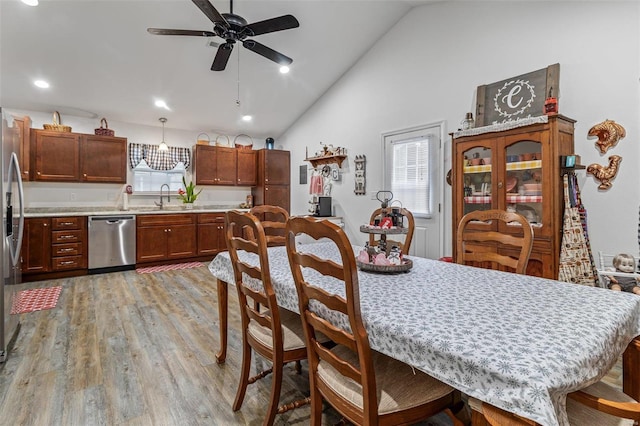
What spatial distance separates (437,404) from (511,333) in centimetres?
41

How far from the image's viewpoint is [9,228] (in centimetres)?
240

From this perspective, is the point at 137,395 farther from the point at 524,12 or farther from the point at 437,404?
the point at 524,12

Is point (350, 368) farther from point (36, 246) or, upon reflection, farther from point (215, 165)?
point (215, 165)

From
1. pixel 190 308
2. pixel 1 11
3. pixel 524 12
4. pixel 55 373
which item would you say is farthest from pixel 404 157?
pixel 1 11

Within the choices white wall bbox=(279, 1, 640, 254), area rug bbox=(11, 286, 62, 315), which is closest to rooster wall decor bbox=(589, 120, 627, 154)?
white wall bbox=(279, 1, 640, 254)

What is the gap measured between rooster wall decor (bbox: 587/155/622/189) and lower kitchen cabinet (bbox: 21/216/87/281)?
5931 millimetres

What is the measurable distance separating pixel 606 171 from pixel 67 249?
617 centimetres

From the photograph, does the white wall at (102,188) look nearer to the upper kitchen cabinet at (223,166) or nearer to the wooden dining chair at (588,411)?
the upper kitchen cabinet at (223,166)

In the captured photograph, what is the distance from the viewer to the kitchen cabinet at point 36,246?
13.9ft

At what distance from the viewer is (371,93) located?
15.0 feet

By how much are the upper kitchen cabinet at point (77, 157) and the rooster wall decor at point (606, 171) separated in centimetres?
593

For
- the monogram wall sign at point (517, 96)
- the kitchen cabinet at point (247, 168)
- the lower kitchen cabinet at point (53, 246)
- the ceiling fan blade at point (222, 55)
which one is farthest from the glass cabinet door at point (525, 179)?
the lower kitchen cabinet at point (53, 246)

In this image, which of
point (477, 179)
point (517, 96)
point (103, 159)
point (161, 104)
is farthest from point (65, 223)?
point (517, 96)

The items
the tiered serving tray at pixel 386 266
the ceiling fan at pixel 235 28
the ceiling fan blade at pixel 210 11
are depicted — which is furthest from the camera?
the ceiling fan at pixel 235 28
